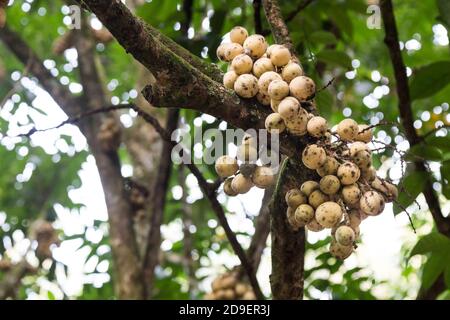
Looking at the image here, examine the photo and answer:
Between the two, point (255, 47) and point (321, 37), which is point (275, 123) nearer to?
point (255, 47)

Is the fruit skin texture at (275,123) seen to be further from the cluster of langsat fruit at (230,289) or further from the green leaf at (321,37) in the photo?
the cluster of langsat fruit at (230,289)

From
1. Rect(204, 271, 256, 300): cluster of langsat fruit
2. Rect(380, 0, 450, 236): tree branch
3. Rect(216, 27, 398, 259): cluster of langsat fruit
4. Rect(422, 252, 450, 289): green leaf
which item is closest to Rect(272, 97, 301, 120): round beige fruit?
Rect(216, 27, 398, 259): cluster of langsat fruit

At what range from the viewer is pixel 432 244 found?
6.65 feet

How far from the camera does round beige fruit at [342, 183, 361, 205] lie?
141 cm

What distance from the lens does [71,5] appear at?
117 inches

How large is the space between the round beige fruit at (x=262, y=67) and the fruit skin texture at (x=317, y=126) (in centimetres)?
18

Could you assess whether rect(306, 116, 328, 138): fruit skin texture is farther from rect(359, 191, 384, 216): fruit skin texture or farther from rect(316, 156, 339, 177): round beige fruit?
rect(359, 191, 384, 216): fruit skin texture

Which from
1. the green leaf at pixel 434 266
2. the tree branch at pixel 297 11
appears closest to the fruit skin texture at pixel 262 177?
the green leaf at pixel 434 266

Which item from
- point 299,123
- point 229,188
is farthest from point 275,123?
point 229,188

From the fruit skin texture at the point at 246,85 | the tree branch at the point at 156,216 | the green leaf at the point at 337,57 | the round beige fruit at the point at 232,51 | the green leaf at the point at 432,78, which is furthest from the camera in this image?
the tree branch at the point at 156,216

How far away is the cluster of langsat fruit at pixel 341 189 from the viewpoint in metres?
1.39

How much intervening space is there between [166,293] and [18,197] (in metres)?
2.03

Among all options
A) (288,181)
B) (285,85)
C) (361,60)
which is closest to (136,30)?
(285,85)

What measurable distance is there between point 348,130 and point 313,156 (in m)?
0.11
